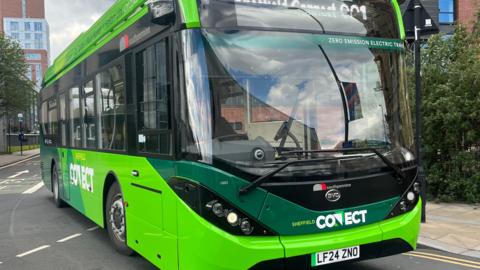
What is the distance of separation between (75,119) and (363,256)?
5.56 meters

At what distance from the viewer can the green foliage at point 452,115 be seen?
31.3 feet

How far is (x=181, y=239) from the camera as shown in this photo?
4227 millimetres

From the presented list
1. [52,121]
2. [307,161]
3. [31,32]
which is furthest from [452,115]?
[31,32]

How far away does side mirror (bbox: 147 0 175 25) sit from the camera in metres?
4.26

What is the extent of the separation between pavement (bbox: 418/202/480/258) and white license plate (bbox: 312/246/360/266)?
8.39ft

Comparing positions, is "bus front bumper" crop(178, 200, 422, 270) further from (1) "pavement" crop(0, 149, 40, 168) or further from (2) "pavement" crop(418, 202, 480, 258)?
(1) "pavement" crop(0, 149, 40, 168)

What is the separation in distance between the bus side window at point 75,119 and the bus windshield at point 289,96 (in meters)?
4.38

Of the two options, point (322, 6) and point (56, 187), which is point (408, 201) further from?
point (56, 187)

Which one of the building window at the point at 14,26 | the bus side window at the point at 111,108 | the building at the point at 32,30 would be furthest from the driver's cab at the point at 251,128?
the building window at the point at 14,26

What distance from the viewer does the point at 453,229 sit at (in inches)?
292

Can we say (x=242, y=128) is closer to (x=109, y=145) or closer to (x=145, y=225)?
(x=145, y=225)

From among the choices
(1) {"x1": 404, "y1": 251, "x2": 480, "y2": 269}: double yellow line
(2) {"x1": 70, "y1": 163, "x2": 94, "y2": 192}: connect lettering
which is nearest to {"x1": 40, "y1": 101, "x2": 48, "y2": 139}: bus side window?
(2) {"x1": 70, "y1": 163, "x2": 94, "y2": 192}: connect lettering

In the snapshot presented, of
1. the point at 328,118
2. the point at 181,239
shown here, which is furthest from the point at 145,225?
the point at 328,118

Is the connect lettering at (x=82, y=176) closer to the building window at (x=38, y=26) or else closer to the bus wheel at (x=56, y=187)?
the bus wheel at (x=56, y=187)
